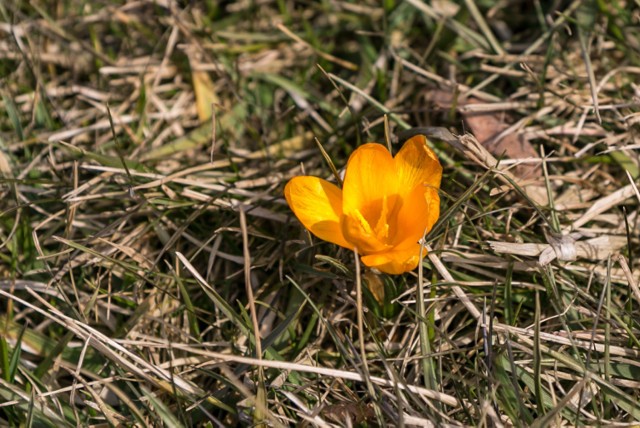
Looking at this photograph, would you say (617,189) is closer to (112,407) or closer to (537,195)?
(537,195)

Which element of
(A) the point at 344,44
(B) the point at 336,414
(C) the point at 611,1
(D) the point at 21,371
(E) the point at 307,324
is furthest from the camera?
(A) the point at 344,44

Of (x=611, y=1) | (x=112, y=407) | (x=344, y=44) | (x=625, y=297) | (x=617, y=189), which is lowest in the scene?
(x=112, y=407)

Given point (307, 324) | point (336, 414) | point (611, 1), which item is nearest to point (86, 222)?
point (307, 324)

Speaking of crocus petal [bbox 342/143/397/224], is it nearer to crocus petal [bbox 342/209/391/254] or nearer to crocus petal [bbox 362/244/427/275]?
crocus petal [bbox 342/209/391/254]

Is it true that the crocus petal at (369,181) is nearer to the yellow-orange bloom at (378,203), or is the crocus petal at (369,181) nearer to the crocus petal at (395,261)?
the yellow-orange bloom at (378,203)

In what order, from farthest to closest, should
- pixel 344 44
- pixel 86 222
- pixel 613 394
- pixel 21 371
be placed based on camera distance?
pixel 344 44 < pixel 86 222 < pixel 21 371 < pixel 613 394

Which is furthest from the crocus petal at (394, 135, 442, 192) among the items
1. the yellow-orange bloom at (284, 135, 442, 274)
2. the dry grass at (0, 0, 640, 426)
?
the dry grass at (0, 0, 640, 426)

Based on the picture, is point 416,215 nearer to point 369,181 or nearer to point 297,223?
point 369,181

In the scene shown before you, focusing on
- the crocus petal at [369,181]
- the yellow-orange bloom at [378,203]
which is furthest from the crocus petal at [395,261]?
the crocus petal at [369,181]
